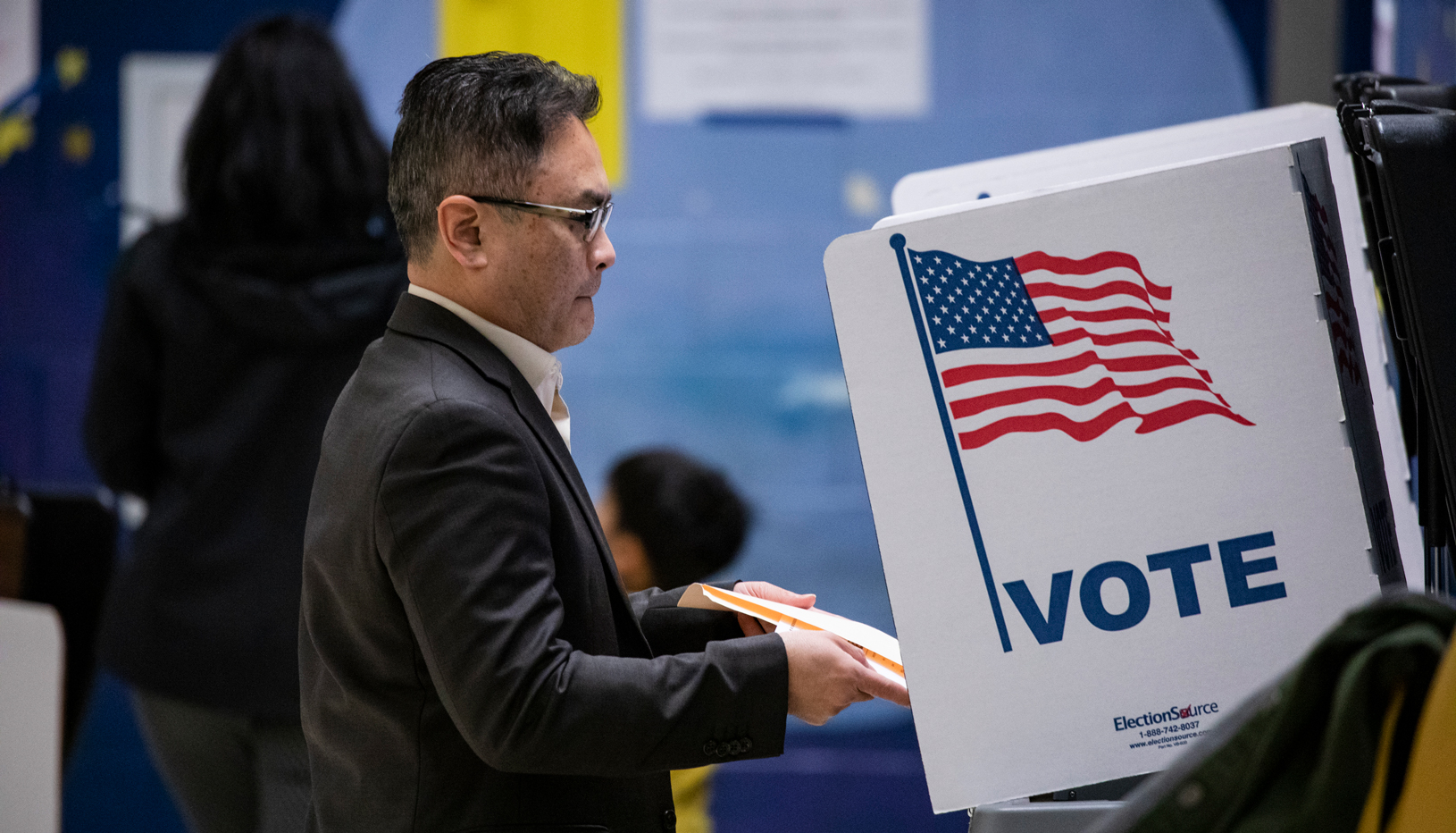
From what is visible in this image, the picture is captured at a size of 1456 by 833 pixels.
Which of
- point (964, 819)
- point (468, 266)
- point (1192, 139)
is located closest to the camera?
point (468, 266)

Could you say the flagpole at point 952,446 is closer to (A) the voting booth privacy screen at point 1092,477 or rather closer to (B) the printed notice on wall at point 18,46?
(A) the voting booth privacy screen at point 1092,477

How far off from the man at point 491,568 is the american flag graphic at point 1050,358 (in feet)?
1.08

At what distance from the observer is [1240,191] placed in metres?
1.16

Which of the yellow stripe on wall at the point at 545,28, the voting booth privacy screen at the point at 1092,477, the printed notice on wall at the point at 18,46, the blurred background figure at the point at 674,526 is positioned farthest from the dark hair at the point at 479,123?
the printed notice on wall at the point at 18,46

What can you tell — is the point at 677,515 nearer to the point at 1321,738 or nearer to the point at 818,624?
the point at 818,624

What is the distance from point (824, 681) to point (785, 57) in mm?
2653

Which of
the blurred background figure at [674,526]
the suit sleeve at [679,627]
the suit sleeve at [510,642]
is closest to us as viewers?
the suit sleeve at [510,642]

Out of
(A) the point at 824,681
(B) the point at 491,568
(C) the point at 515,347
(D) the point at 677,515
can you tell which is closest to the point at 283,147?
(D) the point at 677,515

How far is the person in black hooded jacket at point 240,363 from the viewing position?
2.46 meters

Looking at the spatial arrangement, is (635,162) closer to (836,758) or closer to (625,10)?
(625,10)

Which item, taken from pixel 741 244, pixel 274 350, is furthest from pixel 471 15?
pixel 274 350

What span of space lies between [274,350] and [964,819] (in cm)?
188

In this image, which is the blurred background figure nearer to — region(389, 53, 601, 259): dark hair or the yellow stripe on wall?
the yellow stripe on wall

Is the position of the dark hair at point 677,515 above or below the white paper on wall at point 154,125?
below
